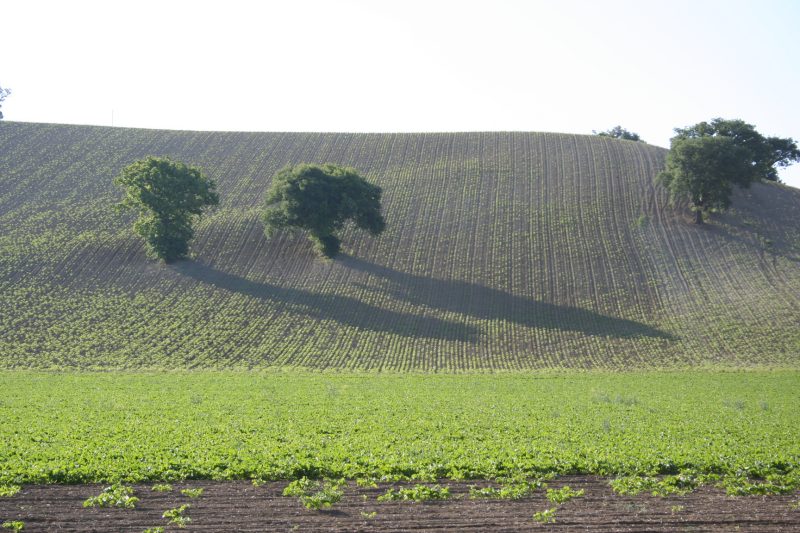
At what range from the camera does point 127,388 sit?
3522cm

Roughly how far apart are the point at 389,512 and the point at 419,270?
4865 centimetres

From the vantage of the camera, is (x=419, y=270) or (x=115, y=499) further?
(x=419, y=270)

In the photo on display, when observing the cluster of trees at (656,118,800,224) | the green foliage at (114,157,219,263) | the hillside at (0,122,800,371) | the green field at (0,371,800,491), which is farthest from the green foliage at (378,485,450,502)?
the cluster of trees at (656,118,800,224)

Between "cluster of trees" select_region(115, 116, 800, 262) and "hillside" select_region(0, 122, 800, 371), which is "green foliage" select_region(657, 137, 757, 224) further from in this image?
"hillside" select_region(0, 122, 800, 371)

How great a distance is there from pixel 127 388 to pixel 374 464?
20393 millimetres

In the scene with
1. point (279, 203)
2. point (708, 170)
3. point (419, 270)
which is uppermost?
point (708, 170)

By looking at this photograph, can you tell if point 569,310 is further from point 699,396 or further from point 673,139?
point 673,139

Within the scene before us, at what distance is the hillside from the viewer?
161ft

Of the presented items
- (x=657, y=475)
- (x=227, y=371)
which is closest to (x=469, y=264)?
(x=227, y=371)

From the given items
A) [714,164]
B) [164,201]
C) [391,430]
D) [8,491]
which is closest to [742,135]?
[714,164]

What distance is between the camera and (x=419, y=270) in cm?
6397

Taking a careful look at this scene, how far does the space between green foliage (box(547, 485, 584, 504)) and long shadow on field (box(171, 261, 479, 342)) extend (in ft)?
111

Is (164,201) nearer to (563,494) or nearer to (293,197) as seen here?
(293,197)

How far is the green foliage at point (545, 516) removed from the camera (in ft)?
49.5
